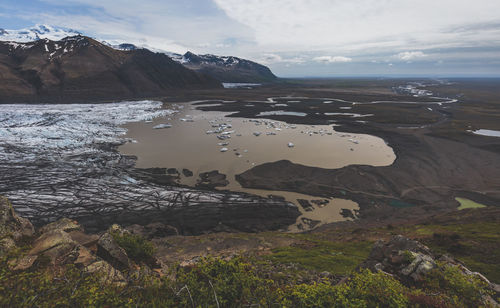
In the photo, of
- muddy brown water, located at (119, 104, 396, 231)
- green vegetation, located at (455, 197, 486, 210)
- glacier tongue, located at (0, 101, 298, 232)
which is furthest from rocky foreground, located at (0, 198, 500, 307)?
green vegetation, located at (455, 197, 486, 210)

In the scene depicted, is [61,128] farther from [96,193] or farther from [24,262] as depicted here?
[24,262]

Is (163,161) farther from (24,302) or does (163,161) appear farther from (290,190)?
(24,302)

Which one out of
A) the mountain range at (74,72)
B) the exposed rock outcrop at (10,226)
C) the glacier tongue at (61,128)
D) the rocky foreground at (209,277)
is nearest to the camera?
the rocky foreground at (209,277)

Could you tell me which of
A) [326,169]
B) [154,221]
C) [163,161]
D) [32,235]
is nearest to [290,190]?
[326,169]

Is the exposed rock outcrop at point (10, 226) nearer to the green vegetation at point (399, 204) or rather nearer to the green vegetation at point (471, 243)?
the green vegetation at point (471, 243)

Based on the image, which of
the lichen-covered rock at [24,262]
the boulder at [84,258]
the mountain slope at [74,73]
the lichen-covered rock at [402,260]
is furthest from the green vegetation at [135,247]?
the mountain slope at [74,73]

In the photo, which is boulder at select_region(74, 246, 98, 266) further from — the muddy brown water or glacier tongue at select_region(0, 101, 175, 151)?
glacier tongue at select_region(0, 101, 175, 151)

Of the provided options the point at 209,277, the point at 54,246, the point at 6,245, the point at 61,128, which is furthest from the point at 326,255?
the point at 61,128
